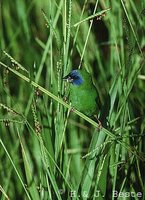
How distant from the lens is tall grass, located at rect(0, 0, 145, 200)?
1.19 m

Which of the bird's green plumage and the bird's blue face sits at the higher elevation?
the bird's blue face

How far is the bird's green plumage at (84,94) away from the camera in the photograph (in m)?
1.19

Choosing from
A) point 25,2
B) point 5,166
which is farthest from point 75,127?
point 25,2

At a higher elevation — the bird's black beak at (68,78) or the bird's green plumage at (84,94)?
the bird's black beak at (68,78)

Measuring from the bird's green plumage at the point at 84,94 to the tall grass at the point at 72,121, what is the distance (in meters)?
0.03

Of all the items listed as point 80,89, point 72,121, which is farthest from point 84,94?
point 72,121

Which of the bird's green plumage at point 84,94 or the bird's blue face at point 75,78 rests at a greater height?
the bird's blue face at point 75,78

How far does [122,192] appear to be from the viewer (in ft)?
4.25

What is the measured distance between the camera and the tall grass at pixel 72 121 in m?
1.19

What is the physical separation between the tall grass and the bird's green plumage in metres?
0.03

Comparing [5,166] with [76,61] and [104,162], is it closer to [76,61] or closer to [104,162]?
[104,162]

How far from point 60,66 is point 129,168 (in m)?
0.38

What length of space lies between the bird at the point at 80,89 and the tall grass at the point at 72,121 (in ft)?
0.10

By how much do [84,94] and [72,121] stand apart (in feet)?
2.06
